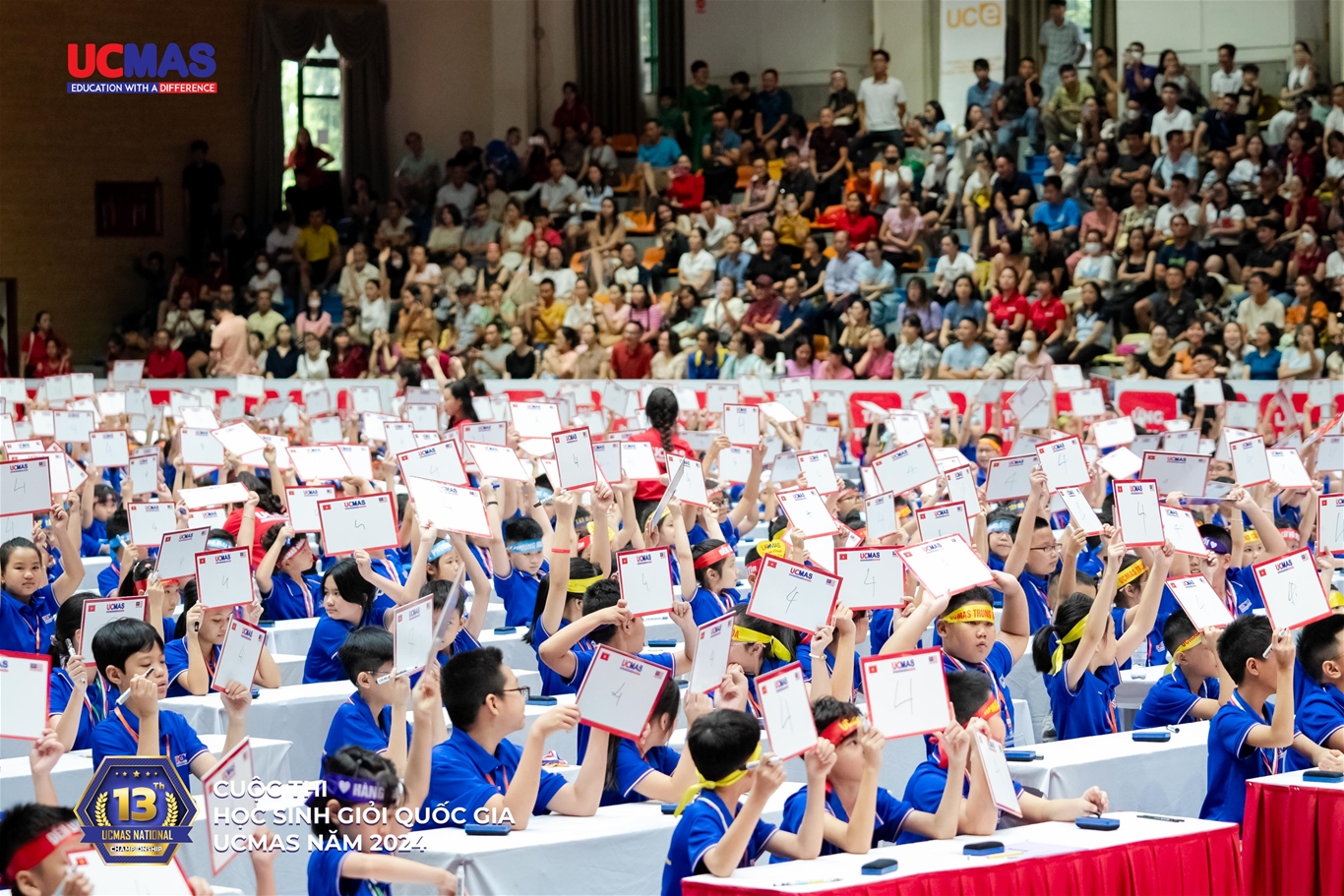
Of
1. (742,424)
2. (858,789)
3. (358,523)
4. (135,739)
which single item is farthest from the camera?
(742,424)

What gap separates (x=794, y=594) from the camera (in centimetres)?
611

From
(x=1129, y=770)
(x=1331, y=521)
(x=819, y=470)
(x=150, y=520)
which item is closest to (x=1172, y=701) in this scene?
(x=1129, y=770)

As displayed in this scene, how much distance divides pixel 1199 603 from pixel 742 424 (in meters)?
5.46

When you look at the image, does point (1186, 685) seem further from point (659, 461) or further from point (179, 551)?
point (659, 461)

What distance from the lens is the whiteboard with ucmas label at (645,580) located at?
21.7ft

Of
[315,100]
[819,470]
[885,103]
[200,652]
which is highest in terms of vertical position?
[315,100]

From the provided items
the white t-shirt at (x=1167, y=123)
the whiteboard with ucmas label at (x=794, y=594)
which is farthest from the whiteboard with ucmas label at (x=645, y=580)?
the white t-shirt at (x=1167, y=123)

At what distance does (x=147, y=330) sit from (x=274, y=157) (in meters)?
3.32

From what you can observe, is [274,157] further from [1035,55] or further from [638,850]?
[638,850]

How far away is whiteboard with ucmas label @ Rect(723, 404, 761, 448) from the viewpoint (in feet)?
38.6

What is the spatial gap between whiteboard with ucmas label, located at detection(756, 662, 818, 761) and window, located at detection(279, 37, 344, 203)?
23.8 metres

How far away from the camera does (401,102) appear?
27.6 meters

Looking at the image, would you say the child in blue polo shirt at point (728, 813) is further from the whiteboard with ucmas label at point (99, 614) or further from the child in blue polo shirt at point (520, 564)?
the child in blue polo shirt at point (520, 564)

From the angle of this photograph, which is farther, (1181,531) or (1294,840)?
(1181,531)
